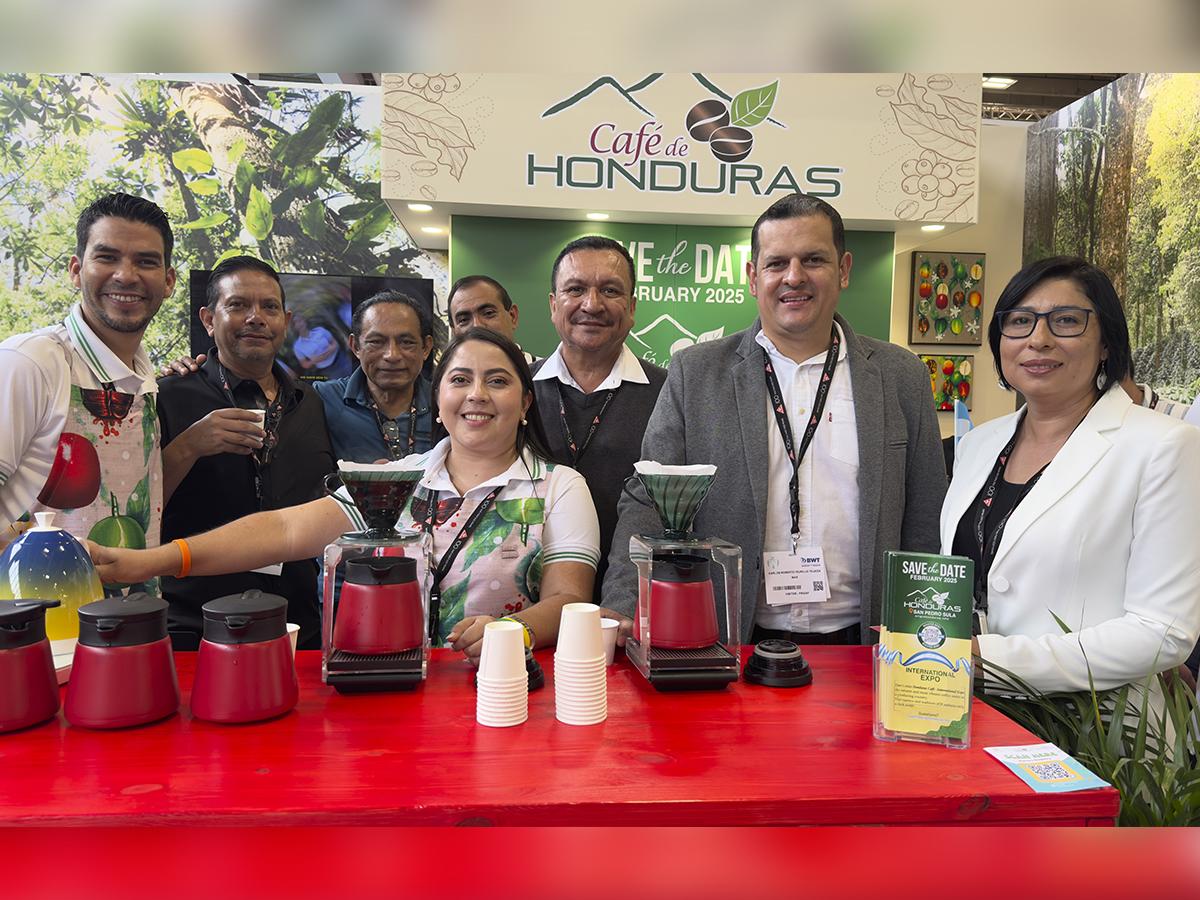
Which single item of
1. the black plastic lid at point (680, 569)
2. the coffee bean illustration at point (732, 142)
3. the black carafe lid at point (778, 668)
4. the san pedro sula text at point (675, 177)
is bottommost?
the black carafe lid at point (778, 668)

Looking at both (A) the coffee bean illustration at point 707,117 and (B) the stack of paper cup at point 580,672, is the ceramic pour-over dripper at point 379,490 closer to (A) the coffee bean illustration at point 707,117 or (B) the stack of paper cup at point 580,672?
(B) the stack of paper cup at point 580,672

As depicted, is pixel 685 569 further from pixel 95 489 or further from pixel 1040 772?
pixel 95 489

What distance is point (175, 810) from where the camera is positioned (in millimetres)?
1229

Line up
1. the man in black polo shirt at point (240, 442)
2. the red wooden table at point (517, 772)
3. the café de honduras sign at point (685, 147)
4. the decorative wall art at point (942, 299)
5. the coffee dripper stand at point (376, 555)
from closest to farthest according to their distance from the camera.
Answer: the red wooden table at point (517, 772), the coffee dripper stand at point (376, 555), the man in black polo shirt at point (240, 442), the café de honduras sign at point (685, 147), the decorative wall art at point (942, 299)

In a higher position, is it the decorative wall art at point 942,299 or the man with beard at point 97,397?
the decorative wall art at point 942,299

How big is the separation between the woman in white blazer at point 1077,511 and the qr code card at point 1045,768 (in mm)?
498

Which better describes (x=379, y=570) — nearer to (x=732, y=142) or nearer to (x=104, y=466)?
(x=104, y=466)

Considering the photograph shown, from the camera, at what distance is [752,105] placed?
555 cm

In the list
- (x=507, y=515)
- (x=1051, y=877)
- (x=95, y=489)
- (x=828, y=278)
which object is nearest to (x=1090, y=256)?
(x=828, y=278)

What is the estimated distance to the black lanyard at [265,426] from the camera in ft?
10.6

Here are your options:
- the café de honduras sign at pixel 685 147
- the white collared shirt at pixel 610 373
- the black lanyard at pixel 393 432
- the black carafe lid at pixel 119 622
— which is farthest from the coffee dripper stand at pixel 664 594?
the café de honduras sign at pixel 685 147

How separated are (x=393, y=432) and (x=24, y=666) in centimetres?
227
